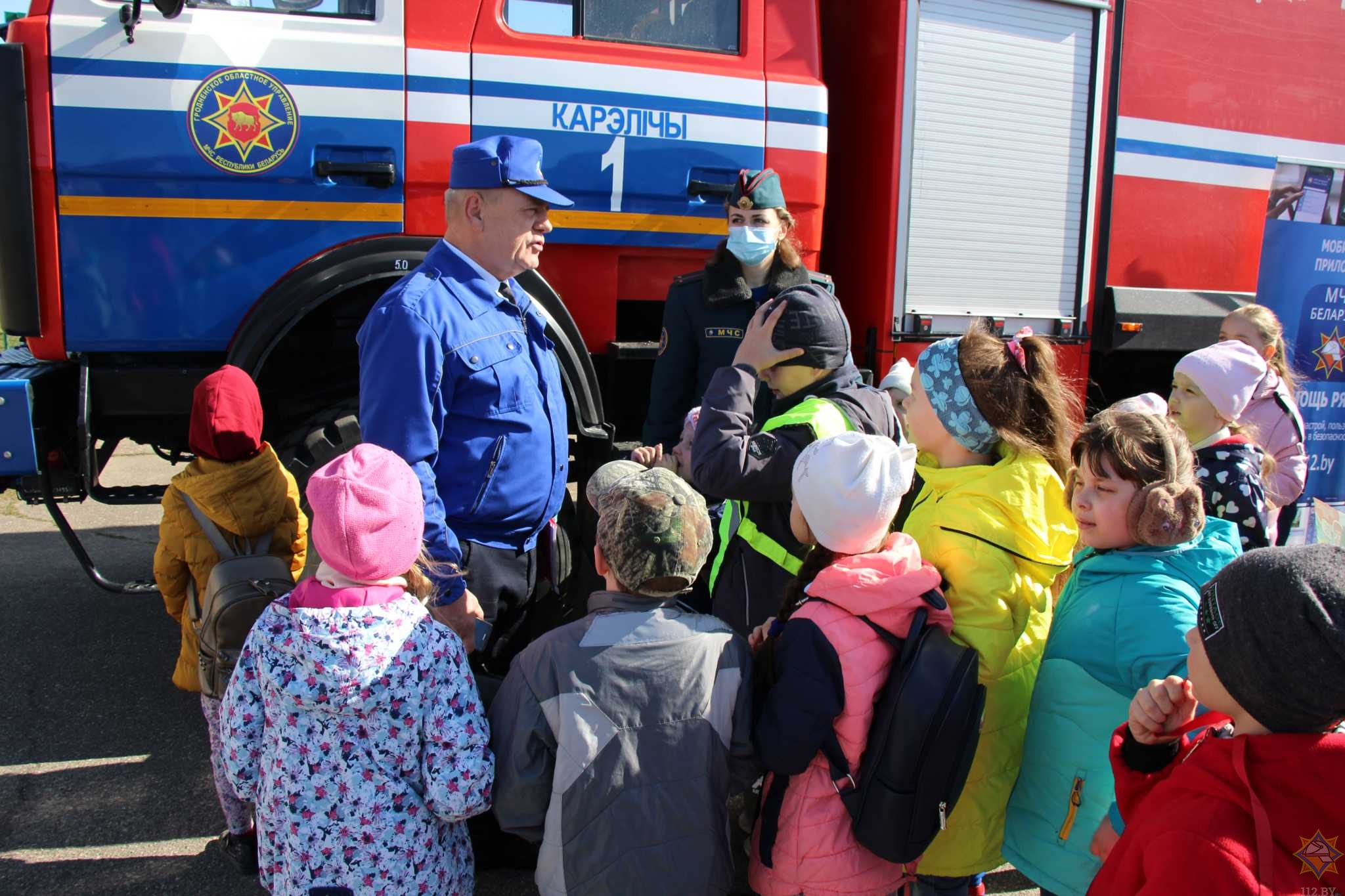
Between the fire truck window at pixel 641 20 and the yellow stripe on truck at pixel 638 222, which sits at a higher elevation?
the fire truck window at pixel 641 20

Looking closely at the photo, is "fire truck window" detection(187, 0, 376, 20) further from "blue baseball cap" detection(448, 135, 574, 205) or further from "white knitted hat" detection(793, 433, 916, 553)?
"white knitted hat" detection(793, 433, 916, 553)

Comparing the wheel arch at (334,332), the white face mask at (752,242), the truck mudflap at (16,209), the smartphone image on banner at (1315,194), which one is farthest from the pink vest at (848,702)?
the smartphone image on banner at (1315,194)

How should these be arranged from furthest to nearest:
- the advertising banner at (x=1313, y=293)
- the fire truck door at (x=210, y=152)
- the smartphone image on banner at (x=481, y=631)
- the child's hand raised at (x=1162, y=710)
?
the advertising banner at (x=1313, y=293) < the fire truck door at (x=210, y=152) < the smartphone image on banner at (x=481, y=631) < the child's hand raised at (x=1162, y=710)

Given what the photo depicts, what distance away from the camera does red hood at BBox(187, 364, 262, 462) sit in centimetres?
268

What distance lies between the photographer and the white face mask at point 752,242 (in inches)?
125

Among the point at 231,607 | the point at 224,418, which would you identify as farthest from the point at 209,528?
the point at 231,607

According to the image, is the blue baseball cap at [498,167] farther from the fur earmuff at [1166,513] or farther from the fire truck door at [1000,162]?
the fire truck door at [1000,162]

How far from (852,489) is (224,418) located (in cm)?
191

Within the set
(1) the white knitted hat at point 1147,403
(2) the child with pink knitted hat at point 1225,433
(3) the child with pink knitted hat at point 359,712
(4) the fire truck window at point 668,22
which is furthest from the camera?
(4) the fire truck window at point 668,22

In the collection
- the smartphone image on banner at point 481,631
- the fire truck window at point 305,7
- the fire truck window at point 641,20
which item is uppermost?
the fire truck window at point 641,20

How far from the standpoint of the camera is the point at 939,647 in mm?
1689

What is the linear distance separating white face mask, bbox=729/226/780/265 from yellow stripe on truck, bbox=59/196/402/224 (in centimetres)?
118

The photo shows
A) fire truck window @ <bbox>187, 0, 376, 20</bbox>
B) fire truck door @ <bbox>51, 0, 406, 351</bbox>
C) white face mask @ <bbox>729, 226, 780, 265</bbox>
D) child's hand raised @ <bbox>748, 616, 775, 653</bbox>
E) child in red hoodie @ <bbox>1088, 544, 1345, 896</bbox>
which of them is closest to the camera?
child in red hoodie @ <bbox>1088, 544, 1345, 896</bbox>

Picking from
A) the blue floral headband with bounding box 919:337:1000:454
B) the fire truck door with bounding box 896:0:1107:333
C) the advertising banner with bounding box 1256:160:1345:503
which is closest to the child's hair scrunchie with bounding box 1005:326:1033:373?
the blue floral headband with bounding box 919:337:1000:454
